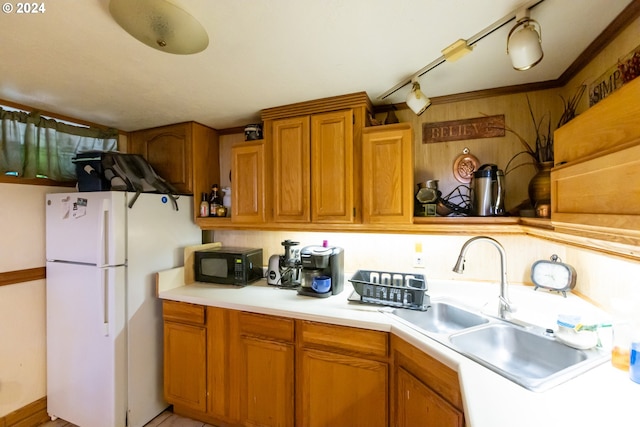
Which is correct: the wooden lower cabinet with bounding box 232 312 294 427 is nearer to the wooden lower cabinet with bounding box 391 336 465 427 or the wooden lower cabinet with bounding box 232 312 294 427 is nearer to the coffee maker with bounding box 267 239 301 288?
the coffee maker with bounding box 267 239 301 288

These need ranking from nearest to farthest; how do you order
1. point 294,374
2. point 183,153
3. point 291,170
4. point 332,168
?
point 294,374, point 332,168, point 291,170, point 183,153

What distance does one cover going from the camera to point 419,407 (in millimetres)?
1229

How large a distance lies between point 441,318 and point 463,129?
1.26m

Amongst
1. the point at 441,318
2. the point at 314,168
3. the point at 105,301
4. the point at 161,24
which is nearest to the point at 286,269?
the point at 314,168

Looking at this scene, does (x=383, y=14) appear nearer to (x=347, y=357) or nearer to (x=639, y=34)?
(x=639, y=34)

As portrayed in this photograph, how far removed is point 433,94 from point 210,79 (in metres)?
1.45

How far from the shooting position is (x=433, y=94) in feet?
6.04

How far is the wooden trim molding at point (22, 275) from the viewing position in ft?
6.02

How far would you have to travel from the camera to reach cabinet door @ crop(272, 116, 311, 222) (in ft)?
6.33

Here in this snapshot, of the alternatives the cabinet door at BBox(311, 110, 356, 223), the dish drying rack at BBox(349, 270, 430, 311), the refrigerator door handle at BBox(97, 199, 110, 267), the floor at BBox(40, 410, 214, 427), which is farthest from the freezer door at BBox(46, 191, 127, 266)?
the dish drying rack at BBox(349, 270, 430, 311)

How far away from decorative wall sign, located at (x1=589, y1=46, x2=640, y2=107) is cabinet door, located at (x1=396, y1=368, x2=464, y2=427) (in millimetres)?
1380

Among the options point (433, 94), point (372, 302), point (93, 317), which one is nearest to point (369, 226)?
point (372, 302)

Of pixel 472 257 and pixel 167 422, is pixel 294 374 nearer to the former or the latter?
pixel 167 422

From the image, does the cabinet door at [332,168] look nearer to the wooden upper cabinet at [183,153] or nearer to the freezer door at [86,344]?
the wooden upper cabinet at [183,153]
